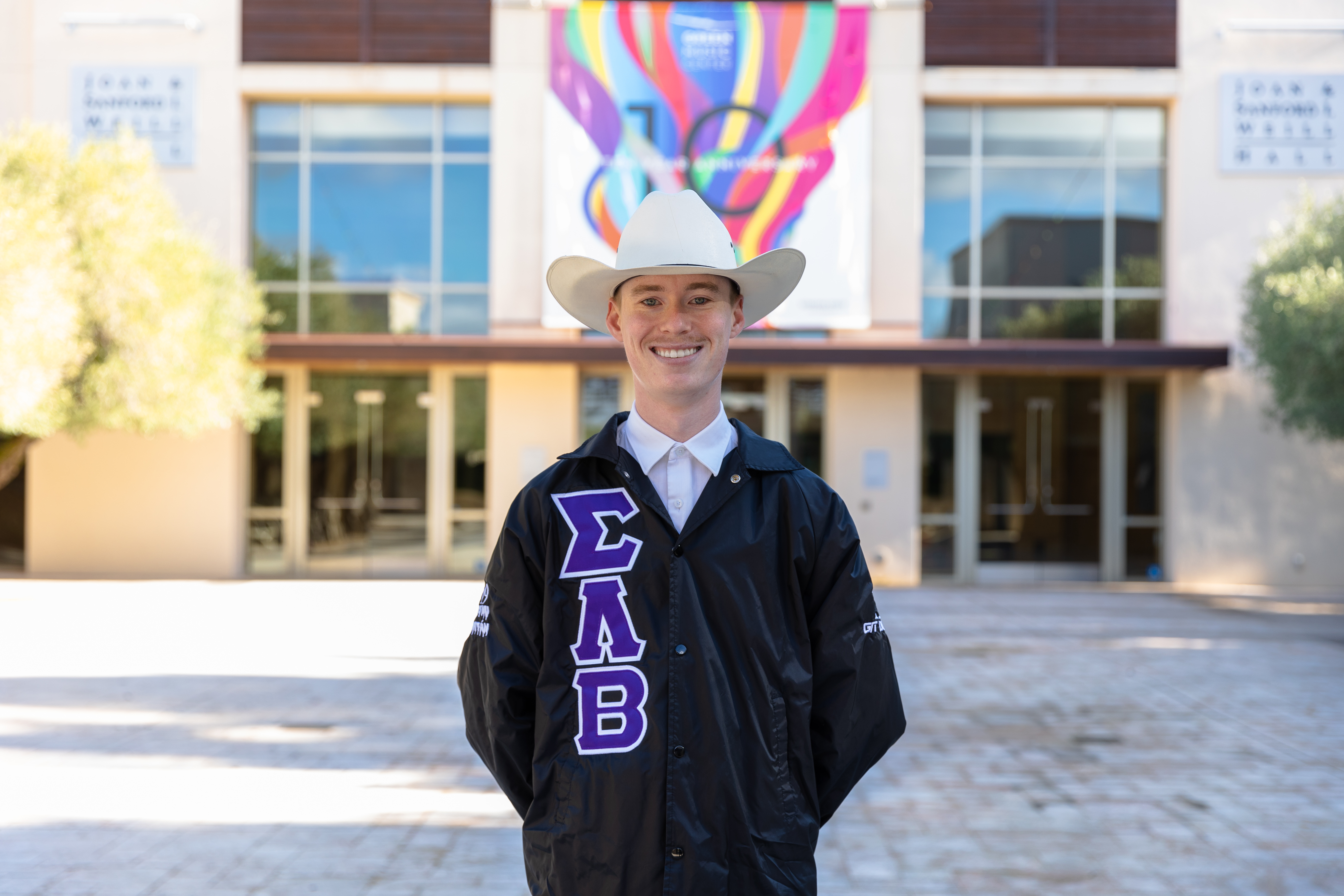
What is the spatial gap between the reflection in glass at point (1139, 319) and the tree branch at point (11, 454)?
15.4 m

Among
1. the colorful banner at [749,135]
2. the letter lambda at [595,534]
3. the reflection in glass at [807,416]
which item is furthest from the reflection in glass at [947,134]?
the letter lambda at [595,534]

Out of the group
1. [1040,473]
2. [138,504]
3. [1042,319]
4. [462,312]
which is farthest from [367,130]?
[1040,473]

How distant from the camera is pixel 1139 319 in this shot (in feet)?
53.6

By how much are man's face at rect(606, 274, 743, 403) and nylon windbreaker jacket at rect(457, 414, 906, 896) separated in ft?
0.52

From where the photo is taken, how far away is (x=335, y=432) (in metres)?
16.7

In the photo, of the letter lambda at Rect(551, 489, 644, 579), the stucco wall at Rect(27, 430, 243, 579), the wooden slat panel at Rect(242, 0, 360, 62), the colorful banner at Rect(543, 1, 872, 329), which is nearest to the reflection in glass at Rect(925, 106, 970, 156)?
the colorful banner at Rect(543, 1, 872, 329)

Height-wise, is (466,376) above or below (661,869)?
above

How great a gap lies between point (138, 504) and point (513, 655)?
1612 cm

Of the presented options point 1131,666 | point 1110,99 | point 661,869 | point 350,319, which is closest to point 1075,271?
point 1110,99

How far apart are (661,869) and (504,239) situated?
49.5ft

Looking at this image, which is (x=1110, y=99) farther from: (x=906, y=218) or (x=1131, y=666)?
(x=1131, y=666)

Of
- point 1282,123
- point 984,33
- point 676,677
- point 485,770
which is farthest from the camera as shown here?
point 984,33

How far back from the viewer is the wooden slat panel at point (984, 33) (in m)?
16.2

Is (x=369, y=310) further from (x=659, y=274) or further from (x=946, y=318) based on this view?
(x=659, y=274)
